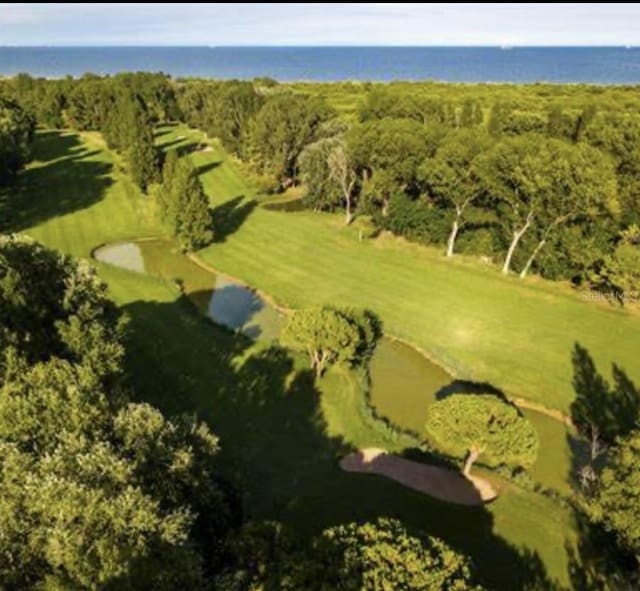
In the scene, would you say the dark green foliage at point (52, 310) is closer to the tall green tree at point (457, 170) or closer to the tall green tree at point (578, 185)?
the tall green tree at point (457, 170)

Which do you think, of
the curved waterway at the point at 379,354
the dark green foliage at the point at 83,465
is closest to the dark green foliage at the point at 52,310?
the dark green foliage at the point at 83,465

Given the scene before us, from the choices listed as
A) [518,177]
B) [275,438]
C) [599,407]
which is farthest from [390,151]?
[275,438]

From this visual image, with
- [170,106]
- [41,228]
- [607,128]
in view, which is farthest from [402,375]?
[170,106]

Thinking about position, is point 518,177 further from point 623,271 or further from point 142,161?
point 142,161

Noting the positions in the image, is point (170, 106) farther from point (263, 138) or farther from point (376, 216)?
point (376, 216)

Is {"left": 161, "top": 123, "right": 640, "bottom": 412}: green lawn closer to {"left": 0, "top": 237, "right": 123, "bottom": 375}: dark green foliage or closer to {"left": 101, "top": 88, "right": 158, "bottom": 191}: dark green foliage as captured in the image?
{"left": 101, "top": 88, "right": 158, "bottom": 191}: dark green foliage

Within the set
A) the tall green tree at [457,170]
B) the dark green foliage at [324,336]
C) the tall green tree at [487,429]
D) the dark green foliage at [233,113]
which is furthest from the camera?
the dark green foliage at [233,113]

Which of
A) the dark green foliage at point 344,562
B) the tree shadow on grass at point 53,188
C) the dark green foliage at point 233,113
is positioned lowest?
the dark green foliage at point 344,562
